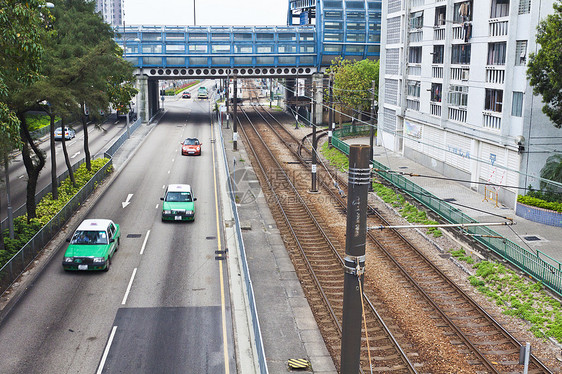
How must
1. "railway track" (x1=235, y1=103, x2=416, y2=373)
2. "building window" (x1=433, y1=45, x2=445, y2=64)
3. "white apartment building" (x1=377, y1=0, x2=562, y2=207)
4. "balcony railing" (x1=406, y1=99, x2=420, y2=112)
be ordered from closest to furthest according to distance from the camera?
"railway track" (x1=235, y1=103, x2=416, y2=373) → "white apartment building" (x1=377, y1=0, x2=562, y2=207) → "building window" (x1=433, y1=45, x2=445, y2=64) → "balcony railing" (x1=406, y1=99, x2=420, y2=112)

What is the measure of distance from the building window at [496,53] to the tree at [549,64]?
189 inches

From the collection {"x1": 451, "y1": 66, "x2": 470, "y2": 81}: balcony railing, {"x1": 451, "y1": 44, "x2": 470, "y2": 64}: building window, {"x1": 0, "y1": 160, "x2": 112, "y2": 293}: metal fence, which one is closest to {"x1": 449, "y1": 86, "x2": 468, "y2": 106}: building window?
{"x1": 451, "y1": 66, "x2": 470, "y2": 81}: balcony railing

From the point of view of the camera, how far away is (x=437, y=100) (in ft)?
157

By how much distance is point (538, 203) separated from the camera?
107 ft

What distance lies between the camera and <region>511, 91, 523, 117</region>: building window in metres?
35.0

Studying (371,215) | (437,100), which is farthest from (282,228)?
(437,100)

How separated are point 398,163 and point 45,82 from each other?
32518mm

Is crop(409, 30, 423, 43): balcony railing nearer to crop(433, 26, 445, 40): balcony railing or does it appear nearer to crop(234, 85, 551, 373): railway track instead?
crop(433, 26, 445, 40): balcony railing

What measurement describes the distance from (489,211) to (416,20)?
954 inches

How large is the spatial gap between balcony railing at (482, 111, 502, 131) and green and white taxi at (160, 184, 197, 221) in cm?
1992

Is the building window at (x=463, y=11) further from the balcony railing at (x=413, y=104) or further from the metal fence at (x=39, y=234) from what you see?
the metal fence at (x=39, y=234)

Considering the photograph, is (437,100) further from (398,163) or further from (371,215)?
(371,215)

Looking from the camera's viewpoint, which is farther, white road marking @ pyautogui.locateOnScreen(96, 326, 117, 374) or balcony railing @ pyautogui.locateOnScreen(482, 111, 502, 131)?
balcony railing @ pyautogui.locateOnScreen(482, 111, 502, 131)

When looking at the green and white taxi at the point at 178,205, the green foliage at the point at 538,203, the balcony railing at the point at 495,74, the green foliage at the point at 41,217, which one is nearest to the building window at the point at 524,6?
the balcony railing at the point at 495,74
